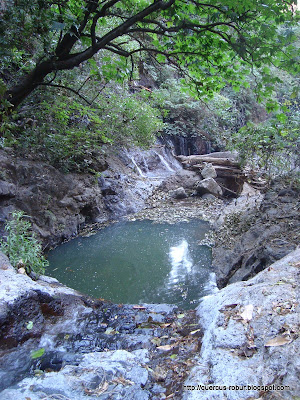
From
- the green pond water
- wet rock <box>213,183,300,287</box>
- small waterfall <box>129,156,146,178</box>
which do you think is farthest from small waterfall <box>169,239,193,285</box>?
small waterfall <box>129,156,146,178</box>

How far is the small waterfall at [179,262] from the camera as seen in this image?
19.9 feet

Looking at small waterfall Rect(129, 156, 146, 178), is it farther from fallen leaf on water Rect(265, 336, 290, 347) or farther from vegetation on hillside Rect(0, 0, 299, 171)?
fallen leaf on water Rect(265, 336, 290, 347)

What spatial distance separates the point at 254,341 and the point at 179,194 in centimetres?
1104

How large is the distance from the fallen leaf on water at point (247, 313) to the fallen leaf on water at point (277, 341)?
363 mm

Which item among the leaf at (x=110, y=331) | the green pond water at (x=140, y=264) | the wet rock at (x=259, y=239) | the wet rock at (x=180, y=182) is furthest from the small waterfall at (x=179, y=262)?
the wet rock at (x=180, y=182)

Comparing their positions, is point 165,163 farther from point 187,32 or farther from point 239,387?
point 239,387

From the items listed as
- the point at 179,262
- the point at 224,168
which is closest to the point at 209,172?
the point at 224,168

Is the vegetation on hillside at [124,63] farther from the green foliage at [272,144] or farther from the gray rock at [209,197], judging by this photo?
the gray rock at [209,197]

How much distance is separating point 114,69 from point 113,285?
4.11 meters

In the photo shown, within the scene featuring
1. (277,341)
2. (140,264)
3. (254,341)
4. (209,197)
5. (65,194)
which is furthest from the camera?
(209,197)

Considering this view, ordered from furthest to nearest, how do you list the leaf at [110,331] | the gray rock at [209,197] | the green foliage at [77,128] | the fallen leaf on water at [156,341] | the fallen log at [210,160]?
the fallen log at [210,160] < the gray rock at [209,197] < the green foliage at [77,128] < the leaf at [110,331] < the fallen leaf on water at [156,341]

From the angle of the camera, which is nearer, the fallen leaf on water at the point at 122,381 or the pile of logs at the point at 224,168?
the fallen leaf on water at the point at 122,381

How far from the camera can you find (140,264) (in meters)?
6.79

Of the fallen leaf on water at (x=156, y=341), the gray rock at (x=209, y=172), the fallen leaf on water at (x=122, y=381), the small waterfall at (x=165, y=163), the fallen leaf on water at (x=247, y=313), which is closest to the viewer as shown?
the fallen leaf on water at (x=122, y=381)
